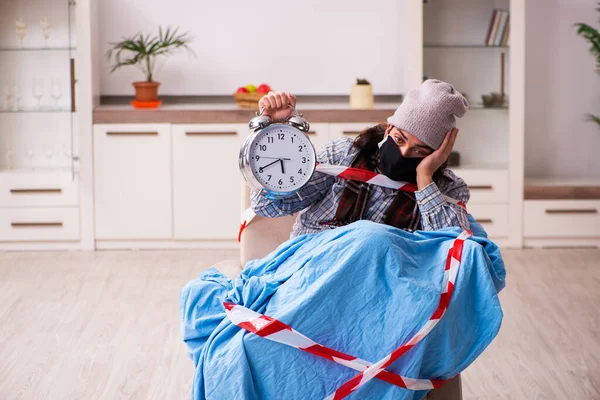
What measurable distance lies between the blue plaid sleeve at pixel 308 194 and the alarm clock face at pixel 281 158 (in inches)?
6.9

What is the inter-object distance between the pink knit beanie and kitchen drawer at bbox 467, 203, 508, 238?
9.16ft

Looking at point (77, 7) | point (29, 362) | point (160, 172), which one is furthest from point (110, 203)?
point (29, 362)

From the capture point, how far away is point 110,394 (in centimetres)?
269

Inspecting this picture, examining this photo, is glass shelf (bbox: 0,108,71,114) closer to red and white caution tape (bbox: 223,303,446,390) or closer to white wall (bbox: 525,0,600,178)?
Result: white wall (bbox: 525,0,600,178)

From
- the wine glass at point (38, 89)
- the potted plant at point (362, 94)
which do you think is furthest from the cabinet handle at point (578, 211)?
the wine glass at point (38, 89)

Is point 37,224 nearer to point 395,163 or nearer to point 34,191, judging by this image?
point 34,191

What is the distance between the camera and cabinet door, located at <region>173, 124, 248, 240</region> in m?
4.88

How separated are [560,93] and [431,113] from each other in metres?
3.40

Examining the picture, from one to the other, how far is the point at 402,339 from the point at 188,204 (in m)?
3.21

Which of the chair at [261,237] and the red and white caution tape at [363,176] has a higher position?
the red and white caution tape at [363,176]

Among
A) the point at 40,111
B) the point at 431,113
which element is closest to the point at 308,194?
the point at 431,113

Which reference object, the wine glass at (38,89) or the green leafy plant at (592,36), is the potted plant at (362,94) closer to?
the green leafy plant at (592,36)

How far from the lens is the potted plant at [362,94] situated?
4.95 m

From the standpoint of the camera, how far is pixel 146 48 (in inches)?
200
